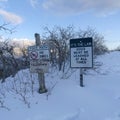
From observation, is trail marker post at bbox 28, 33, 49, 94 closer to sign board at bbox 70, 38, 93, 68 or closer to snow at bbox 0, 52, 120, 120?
snow at bbox 0, 52, 120, 120

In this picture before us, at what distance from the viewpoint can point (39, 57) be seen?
978cm

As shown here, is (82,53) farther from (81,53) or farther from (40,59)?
(40,59)

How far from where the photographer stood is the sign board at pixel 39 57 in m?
9.69

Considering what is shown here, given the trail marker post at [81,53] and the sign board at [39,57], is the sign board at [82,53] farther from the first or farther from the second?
the sign board at [39,57]

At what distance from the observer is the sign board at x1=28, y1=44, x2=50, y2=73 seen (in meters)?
9.69

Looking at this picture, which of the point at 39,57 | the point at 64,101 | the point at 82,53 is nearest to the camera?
the point at 64,101

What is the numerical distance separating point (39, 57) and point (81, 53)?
1.81 m

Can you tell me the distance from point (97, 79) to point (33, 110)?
478cm

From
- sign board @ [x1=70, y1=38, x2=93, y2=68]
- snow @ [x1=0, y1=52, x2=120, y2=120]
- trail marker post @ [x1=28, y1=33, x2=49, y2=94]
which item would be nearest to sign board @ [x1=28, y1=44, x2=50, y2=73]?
trail marker post @ [x1=28, y1=33, x2=49, y2=94]

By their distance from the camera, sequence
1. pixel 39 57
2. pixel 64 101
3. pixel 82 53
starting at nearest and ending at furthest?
pixel 64 101
pixel 39 57
pixel 82 53

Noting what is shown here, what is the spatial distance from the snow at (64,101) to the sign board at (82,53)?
770mm

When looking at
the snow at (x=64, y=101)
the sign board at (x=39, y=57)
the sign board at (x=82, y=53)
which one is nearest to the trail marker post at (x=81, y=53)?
the sign board at (x=82, y=53)

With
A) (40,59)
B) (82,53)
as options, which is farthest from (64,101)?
(82,53)

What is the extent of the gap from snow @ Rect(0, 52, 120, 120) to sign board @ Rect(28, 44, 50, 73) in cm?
50
